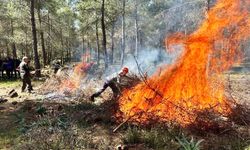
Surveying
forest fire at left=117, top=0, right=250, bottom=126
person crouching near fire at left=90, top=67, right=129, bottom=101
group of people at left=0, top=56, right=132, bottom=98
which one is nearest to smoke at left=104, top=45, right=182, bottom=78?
person crouching near fire at left=90, top=67, right=129, bottom=101

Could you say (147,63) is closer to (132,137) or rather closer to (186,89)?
(186,89)

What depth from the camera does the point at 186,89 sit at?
10.7m

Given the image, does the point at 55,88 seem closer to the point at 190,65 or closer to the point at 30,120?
the point at 30,120

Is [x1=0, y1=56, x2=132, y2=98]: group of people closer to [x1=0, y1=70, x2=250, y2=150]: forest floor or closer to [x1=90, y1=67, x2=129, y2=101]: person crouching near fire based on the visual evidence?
[x1=90, y1=67, x2=129, y2=101]: person crouching near fire

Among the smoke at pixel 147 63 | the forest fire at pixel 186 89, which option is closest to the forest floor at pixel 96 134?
the forest fire at pixel 186 89

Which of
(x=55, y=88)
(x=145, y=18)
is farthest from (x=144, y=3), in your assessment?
(x=55, y=88)

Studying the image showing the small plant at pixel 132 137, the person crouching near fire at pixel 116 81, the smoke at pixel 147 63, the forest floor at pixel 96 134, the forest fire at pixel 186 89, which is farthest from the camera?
the smoke at pixel 147 63

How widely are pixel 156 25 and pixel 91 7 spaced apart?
19896 millimetres

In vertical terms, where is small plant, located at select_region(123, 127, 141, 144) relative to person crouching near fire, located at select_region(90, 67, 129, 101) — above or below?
below

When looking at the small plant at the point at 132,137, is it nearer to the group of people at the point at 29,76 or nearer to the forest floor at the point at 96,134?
the forest floor at the point at 96,134

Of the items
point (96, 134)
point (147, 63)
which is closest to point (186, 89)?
point (96, 134)

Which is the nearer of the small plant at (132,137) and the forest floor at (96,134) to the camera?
the forest floor at (96,134)

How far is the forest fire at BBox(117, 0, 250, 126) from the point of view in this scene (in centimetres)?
969

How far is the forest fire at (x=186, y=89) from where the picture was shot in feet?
31.8
